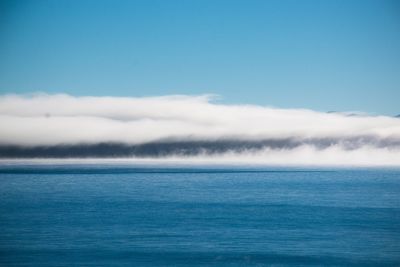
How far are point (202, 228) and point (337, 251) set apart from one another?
20.7 meters

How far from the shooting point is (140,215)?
79.9 meters

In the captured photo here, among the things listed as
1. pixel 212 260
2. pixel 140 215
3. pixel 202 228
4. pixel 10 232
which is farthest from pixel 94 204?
pixel 212 260

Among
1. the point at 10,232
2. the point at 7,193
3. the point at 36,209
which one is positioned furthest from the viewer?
the point at 7,193

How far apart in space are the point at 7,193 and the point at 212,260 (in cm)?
8708

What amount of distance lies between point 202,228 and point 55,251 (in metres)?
22.8

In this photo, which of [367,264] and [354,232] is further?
[354,232]

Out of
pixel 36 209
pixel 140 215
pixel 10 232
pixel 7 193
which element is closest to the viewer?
pixel 10 232

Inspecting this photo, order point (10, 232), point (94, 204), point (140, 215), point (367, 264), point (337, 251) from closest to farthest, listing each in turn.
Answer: point (367, 264), point (337, 251), point (10, 232), point (140, 215), point (94, 204)

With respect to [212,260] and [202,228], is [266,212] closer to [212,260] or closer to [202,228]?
[202,228]

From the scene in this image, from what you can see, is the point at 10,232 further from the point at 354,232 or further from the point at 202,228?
the point at 354,232

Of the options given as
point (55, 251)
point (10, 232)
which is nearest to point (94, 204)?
point (10, 232)

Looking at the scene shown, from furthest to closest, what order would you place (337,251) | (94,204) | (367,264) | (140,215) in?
(94,204) → (140,215) → (337,251) → (367,264)

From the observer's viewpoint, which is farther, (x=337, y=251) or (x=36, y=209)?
(x=36, y=209)

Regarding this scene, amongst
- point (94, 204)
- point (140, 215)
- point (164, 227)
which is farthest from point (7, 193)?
point (164, 227)
